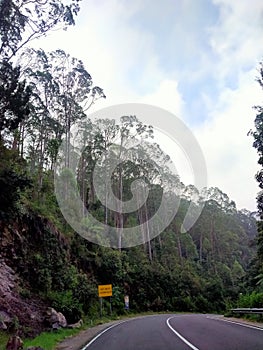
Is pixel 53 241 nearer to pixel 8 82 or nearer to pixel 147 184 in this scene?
pixel 8 82

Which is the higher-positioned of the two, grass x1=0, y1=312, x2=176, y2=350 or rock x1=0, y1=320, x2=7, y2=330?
rock x1=0, y1=320, x2=7, y2=330

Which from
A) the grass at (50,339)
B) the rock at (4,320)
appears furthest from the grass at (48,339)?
the rock at (4,320)

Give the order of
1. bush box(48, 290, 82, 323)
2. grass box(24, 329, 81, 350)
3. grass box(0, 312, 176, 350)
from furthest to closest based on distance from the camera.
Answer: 1. bush box(48, 290, 82, 323)
2. grass box(24, 329, 81, 350)
3. grass box(0, 312, 176, 350)

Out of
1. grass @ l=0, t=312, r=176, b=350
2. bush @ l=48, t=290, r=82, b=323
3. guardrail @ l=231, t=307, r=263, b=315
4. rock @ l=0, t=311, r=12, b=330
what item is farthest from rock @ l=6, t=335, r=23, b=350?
guardrail @ l=231, t=307, r=263, b=315

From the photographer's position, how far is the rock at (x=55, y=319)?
58.1 ft

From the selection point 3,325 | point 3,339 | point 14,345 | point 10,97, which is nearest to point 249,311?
point 3,325

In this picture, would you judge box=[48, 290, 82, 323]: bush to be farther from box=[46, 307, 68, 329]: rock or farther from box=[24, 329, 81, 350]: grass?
box=[24, 329, 81, 350]: grass

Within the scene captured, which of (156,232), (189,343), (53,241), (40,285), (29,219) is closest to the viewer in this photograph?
(189,343)

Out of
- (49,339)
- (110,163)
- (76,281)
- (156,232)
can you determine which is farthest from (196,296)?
(49,339)

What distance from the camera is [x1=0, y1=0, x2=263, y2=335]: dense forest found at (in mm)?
16312

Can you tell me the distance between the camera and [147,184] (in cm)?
5394

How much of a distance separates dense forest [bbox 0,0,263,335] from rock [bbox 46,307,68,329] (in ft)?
2.63

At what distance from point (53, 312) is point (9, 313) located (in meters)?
3.43

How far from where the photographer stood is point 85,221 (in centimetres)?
3875
